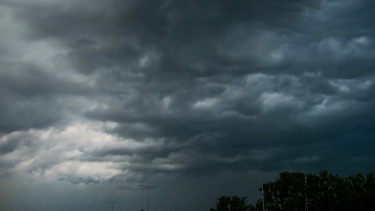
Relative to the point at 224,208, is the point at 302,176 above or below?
above

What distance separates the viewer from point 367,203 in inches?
3307

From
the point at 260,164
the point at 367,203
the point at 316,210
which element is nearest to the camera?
the point at 260,164

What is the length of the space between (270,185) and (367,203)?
23.4 metres

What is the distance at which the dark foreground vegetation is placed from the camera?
8556 centimetres

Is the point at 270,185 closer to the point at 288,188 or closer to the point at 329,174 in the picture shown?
the point at 288,188

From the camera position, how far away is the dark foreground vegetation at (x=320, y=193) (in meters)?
85.6

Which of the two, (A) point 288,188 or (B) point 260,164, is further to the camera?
(A) point 288,188

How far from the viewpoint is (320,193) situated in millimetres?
91250

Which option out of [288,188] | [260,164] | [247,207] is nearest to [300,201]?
[288,188]

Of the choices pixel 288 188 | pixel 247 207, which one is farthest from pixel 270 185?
pixel 247 207

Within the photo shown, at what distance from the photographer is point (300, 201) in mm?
92312

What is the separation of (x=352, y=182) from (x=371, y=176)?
463 cm

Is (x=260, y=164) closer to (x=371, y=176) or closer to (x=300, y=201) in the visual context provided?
(x=300, y=201)

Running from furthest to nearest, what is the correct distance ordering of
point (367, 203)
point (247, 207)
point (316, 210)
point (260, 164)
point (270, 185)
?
point (247, 207), point (270, 185), point (316, 210), point (367, 203), point (260, 164)
